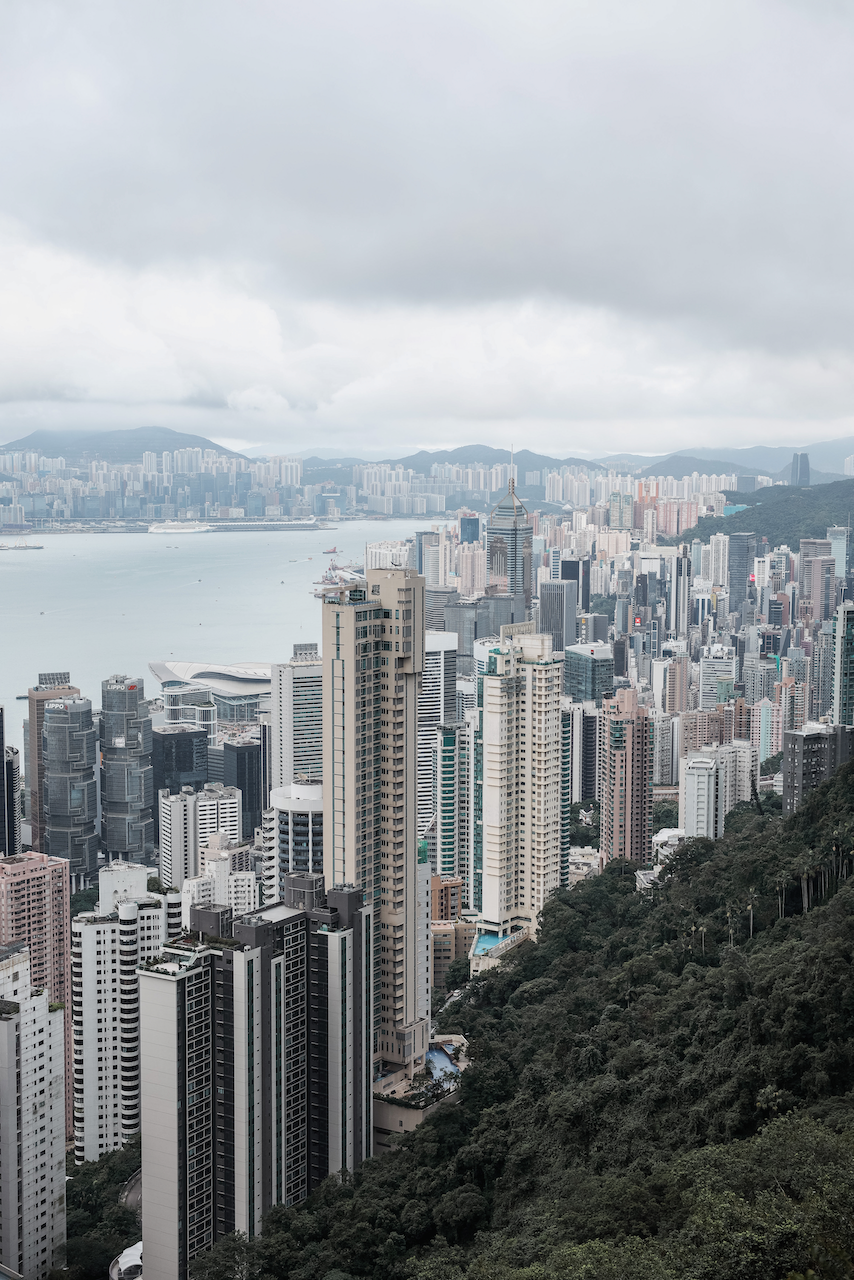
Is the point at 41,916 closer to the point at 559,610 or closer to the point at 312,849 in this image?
the point at 312,849

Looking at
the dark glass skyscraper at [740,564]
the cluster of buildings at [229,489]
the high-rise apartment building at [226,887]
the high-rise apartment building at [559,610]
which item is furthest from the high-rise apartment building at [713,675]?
the high-rise apartment building at [226,887]

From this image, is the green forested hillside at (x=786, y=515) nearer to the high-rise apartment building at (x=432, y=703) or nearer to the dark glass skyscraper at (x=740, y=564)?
the dark glass skyscraper at (x=740, y=564)

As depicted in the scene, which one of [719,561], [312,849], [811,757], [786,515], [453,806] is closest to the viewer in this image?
[312,849]

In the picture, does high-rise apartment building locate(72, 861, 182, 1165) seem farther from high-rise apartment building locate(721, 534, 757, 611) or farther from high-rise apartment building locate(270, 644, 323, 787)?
high-rise apartment building locate(721, 534, 757, 611)

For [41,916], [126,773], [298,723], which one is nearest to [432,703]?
[298,723]

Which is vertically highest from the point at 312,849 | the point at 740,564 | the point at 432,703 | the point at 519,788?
the point at 740,564

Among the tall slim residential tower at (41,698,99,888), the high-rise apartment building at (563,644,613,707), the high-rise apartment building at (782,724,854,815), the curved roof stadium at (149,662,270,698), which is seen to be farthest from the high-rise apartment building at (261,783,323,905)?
the high-rise apartment building at (563,644,613,707)

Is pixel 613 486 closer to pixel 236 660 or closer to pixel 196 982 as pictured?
pixel 236 660
